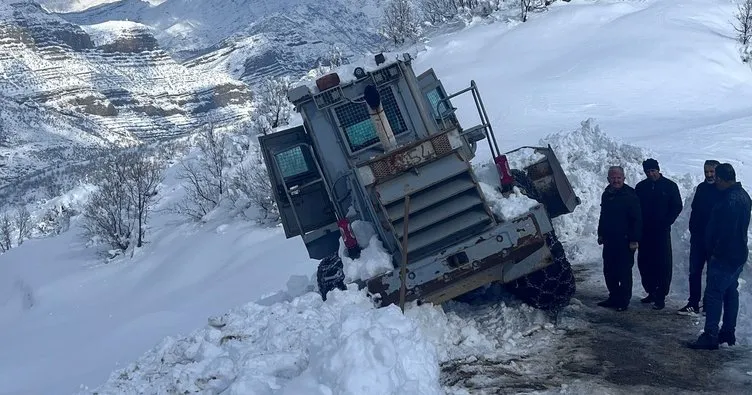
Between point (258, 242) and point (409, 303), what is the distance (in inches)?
494

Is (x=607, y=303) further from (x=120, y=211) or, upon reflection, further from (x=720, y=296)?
(x=120, y=211)

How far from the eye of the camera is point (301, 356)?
551 centimetres

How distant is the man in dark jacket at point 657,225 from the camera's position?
7.28 metres

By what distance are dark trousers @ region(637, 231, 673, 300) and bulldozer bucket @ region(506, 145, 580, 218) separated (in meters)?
1.15

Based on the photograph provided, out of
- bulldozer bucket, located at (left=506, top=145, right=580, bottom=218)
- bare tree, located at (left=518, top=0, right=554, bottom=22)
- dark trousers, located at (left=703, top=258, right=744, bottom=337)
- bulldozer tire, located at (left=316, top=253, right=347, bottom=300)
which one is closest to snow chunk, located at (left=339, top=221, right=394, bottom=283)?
bulldozer tire, located at (left=316, top=253, right=347, bottom=300)

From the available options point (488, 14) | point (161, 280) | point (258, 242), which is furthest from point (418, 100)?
point (488, 14)

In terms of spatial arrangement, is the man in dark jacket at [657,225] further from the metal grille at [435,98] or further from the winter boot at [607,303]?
the metal grille at [435,98]

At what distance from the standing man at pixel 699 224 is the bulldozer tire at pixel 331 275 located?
366cm

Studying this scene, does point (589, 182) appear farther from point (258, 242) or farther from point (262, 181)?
point (262, 181)

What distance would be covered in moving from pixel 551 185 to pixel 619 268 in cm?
153

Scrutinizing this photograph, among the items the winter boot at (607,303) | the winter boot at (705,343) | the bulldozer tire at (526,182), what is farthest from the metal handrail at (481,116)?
the winter boot at (705,343)

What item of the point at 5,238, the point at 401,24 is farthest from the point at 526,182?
the point at 5,238

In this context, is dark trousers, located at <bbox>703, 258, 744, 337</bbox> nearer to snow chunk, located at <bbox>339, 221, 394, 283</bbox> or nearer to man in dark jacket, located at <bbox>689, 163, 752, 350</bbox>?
man in dark jacket, located at <bbox>689, 163, 752, 350</bbox>

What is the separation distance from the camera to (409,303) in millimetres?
6910
